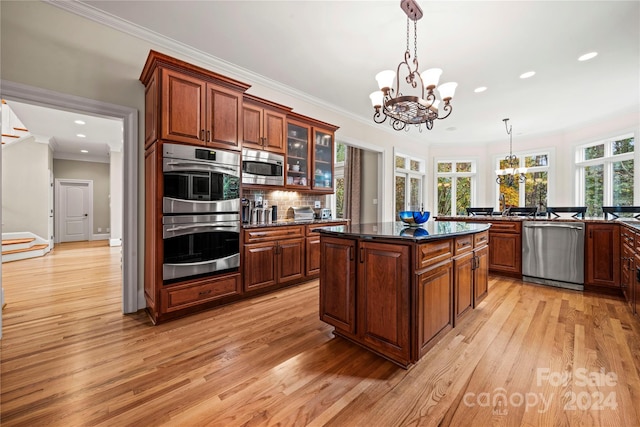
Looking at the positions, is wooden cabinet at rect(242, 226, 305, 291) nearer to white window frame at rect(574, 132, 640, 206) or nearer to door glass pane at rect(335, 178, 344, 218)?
door glass pane at rect(335, 178, 344, 218)

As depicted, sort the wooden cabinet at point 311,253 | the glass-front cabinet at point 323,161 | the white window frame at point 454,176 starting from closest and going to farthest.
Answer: the wooden cabinet at point 311,253 → the glass-front cabinet at point 323,161 → the white window frame at point 454,176

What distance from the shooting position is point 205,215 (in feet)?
8.95

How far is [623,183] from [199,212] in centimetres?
760

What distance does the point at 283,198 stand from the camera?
4.25 m

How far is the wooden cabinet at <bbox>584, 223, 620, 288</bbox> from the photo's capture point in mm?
3303

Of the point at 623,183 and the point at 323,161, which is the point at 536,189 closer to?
the point at 623,183

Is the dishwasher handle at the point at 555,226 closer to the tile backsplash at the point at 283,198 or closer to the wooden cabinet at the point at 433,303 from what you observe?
the wooden cabinet at the point at 433,303

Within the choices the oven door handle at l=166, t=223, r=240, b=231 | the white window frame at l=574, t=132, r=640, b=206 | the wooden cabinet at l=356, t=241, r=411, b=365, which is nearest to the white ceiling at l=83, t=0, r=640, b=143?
the white window frame at l=574, t=132, r=640, b=206

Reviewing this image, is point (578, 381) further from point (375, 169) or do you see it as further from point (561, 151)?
point (561, 151)

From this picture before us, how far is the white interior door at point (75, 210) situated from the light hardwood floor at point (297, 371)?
722 cm

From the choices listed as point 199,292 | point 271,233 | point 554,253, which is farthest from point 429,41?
point 199,292

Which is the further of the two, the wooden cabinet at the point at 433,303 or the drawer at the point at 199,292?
the drawer at the point at 199,292

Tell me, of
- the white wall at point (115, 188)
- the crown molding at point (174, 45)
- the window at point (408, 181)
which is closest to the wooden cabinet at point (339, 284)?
the crown molding at point (174, 45)

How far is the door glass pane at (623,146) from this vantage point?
5.01 meters
